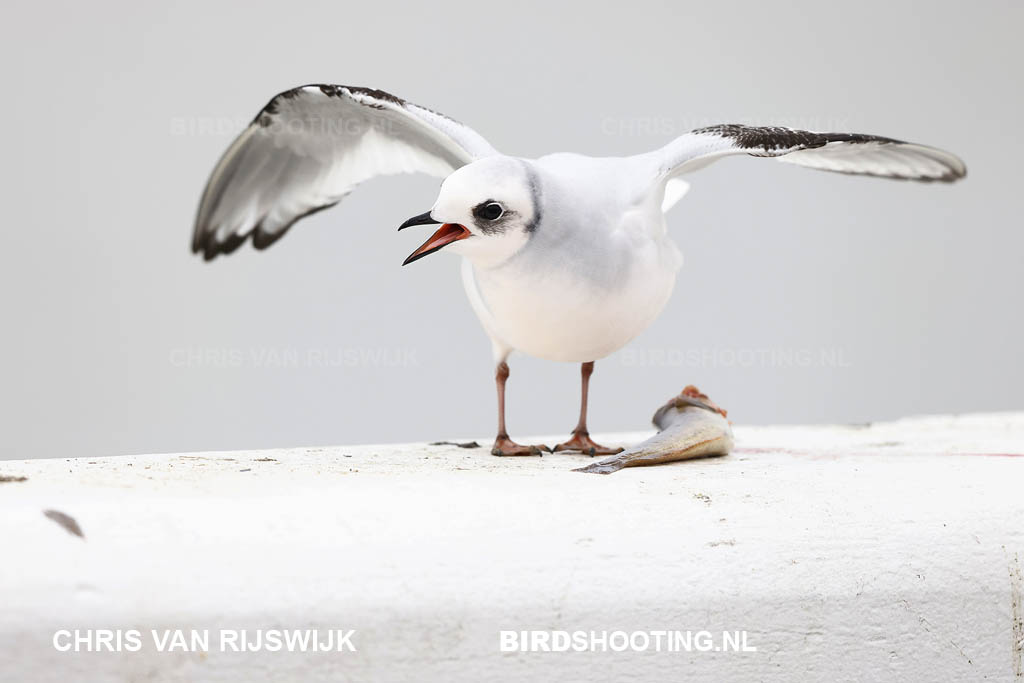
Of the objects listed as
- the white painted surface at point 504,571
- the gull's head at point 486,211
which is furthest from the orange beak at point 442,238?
the white painted surface at point 504,571

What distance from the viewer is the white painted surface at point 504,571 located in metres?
1.23

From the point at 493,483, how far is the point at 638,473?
0.84ft

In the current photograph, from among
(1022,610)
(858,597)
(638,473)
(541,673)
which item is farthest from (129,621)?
(1022,610)

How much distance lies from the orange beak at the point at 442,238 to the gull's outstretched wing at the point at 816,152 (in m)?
0.43

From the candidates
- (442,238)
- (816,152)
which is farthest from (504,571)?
(816,152)

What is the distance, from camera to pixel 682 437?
1.86m

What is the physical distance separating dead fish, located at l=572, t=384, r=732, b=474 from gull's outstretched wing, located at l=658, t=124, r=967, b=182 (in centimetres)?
44

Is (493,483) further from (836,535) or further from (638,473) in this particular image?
(836,535)

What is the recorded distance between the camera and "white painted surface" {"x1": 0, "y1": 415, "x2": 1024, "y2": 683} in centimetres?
123

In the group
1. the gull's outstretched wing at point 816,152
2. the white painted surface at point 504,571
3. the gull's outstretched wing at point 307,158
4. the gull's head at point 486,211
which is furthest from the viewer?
the gull's outstretched wing at point 307,158

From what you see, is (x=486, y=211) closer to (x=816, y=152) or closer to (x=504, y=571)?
(x=504, y=571)

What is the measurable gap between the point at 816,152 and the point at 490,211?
2.81 ft

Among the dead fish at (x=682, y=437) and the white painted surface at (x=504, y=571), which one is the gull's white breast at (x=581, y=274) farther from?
the white painted surface at (x=504, y=571)

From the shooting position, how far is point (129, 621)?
1.21 metres
